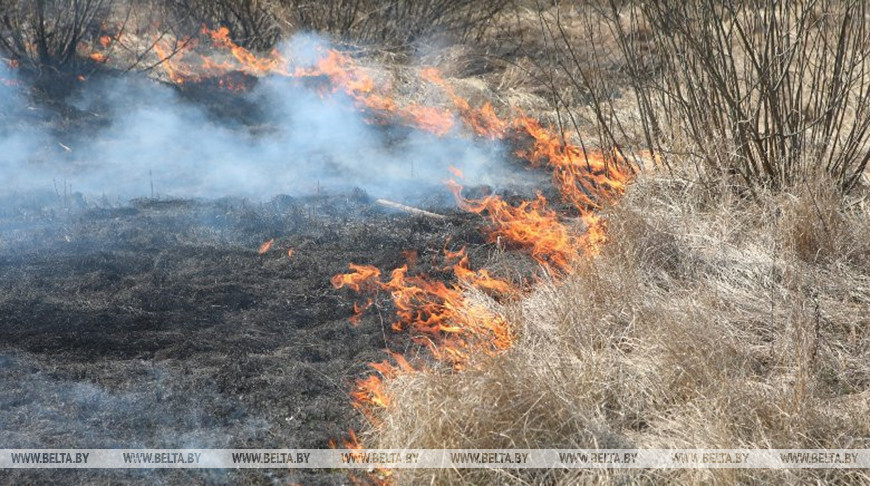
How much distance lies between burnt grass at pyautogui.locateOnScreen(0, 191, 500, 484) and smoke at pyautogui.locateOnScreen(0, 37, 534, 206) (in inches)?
23.2

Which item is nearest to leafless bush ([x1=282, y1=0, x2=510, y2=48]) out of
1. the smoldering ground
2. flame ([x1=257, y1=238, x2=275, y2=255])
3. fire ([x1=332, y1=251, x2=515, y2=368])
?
the smoldering ground

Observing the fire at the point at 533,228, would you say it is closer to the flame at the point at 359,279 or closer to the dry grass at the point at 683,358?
the dry grass at the point at 683,358

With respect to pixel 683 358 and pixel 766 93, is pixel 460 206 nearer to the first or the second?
pixel 766 93

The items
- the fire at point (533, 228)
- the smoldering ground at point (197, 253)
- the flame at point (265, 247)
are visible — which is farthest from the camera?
the flame at point (265, 247)

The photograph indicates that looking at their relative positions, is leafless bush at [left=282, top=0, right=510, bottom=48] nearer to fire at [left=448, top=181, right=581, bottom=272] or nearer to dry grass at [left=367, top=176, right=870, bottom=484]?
fire at [left=448, top=181, right=581, bottom=272]

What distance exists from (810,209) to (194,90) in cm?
634

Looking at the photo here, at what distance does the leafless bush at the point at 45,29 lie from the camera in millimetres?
8781

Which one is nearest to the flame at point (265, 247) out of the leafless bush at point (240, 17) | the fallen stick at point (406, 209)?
the fallen stick at point (406, 209)

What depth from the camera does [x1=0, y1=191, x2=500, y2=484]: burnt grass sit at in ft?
12.3

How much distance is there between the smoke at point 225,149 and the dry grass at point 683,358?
271cm

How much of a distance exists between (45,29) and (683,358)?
25.8 feet

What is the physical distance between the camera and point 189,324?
187 inches

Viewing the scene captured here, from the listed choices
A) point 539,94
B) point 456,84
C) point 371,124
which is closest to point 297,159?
point 371,124

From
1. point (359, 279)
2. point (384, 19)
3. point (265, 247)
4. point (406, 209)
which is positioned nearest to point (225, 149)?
point (406, 209)
